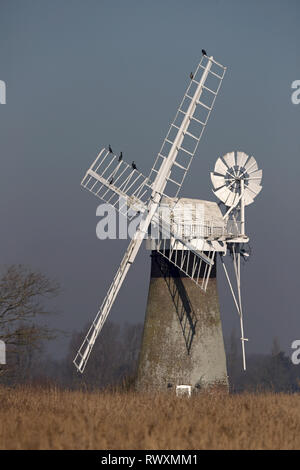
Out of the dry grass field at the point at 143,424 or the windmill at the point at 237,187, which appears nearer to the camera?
the dry grass field at the point at 143,424

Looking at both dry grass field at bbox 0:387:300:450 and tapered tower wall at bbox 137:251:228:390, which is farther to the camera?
tapered tower wall at bbox 137:251:228:390

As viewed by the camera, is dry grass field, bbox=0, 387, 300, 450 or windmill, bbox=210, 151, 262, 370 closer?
dry grass field, bbox=0, 387, 300, 450

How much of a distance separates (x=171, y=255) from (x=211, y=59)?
8.00 metres

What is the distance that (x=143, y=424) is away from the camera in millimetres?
16297

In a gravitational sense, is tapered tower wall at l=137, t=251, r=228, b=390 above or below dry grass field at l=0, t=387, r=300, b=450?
above

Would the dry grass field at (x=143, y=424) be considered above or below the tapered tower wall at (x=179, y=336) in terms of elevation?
below

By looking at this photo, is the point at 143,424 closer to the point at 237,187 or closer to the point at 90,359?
the point at 237,187

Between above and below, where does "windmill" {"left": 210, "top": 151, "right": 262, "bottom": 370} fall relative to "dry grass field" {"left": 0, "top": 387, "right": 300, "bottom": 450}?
above

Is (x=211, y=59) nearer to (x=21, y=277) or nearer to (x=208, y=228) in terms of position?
(x=208, y=228)

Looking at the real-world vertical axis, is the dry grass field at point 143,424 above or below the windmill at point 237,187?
below

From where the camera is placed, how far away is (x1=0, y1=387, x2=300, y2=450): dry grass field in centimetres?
1481

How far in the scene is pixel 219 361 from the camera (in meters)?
29.8

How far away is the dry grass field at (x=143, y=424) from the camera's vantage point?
1481 centimetres

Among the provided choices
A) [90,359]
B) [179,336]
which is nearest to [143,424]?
[179,336]
